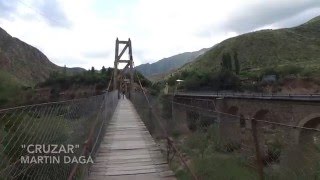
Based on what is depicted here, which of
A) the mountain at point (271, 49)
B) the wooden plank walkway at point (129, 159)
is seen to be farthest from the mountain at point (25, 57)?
the wooden plank walkway at point (129, 159)

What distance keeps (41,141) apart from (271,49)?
90.2 metres

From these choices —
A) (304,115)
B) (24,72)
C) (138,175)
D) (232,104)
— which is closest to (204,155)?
(138,175)

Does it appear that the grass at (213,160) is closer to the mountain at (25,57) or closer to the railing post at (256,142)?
the railing post at (256,142)

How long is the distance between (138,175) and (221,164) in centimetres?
118

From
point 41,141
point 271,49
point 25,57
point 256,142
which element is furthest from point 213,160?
point 25,57

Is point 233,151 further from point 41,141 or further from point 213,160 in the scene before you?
point 41,141

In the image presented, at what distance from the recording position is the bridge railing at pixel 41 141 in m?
3.11

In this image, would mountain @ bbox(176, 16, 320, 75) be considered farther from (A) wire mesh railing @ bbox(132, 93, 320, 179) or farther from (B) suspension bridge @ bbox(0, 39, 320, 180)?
(A) wire mesh railing @ bbox(132, 93, 320, 179)

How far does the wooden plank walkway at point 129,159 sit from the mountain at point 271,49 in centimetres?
6816

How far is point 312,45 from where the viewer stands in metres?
88.1

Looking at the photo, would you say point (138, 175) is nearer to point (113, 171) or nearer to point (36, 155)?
point (113, 171)

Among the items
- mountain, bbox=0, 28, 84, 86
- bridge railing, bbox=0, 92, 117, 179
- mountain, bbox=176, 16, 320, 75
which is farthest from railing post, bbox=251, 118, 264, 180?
mountain, bbox=0, 28, 84, 86

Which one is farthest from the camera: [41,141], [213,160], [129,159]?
[129,159]

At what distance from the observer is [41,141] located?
3.57m
